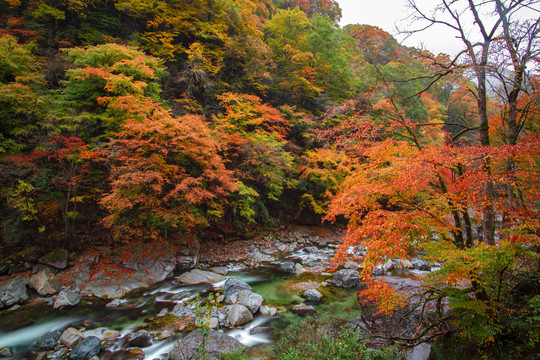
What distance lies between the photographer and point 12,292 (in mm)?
6844

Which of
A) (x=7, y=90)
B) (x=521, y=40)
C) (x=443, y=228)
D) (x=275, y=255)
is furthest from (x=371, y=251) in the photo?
(x=7, y=90)

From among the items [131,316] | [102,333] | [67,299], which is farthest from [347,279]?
[67,299]

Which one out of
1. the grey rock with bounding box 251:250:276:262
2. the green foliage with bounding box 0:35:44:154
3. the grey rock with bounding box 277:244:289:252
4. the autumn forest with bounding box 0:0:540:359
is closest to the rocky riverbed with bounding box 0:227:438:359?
the grey rock with bounding box 251:250:276:262

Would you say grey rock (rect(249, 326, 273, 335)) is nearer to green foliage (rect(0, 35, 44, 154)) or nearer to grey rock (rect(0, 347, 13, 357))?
grey rock (rect(0, 347, 13, 357))

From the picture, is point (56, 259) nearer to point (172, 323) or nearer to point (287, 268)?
point (172, 323)

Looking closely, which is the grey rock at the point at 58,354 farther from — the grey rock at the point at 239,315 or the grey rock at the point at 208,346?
the grey rock at the point at 239,315

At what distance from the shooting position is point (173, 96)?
13461mm

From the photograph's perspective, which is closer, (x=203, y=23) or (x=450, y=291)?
(x=450, y=291)

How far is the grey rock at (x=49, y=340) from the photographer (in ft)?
17.6

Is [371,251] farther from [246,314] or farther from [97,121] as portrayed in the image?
[97,121]

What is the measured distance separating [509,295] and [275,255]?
964 centimetres

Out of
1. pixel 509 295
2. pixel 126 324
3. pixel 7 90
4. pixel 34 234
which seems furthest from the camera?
pixel 34 234

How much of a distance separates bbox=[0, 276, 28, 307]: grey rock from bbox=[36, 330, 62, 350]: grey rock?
2193mm

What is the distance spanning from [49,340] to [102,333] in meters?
1.05
